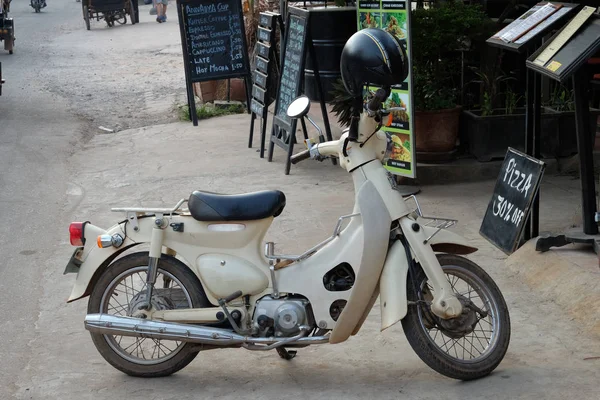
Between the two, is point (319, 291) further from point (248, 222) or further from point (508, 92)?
point (508, 92)

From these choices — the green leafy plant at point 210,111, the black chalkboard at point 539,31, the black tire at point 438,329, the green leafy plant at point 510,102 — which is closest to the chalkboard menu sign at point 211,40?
the green leafy plant at point 210,111

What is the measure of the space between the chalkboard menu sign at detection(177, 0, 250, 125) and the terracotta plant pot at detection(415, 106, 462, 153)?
3859mm

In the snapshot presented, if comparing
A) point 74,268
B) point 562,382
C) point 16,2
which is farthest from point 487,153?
point 16,2

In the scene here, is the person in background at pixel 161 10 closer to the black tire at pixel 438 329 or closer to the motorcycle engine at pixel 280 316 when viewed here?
the motorcycle engine at pixel 280 316

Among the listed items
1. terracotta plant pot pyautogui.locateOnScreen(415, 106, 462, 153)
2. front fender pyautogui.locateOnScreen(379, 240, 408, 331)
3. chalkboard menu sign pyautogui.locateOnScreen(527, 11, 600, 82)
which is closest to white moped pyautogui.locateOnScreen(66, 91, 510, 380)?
front fender pyautogui.locateOnScreen(379, 240, 408, 331)

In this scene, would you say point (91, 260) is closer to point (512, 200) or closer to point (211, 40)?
point (512, 200)

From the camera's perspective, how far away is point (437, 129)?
8008 mm

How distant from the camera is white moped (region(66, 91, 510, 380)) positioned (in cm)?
419

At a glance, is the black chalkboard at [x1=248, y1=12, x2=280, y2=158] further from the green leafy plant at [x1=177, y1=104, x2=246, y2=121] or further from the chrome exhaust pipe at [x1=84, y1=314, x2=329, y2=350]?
the chrome exhaust pipe at [x1=84, y1=314, x2=329, y2=350]

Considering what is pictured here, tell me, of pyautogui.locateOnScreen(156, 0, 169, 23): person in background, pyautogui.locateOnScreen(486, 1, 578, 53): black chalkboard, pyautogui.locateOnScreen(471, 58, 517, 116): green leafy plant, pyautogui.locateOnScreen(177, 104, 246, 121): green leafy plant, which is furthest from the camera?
pyautogui.locateOnScreen(156, 0, 169, 23): person in background

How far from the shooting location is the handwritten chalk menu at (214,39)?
11.0m

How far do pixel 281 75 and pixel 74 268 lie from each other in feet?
16.6

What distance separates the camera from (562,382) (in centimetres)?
421

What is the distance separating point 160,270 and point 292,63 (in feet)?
16.1
